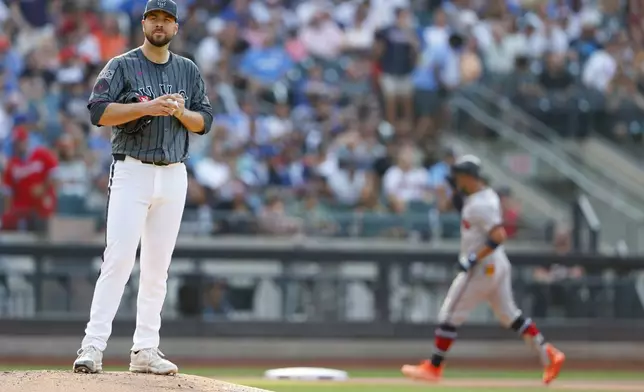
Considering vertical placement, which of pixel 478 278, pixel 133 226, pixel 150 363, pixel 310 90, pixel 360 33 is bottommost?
pixel 150 363

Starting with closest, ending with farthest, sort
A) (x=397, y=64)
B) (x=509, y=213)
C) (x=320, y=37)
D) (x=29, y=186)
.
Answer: (x=29, y=186) → (x=509, y=213) → (x=397, y=64) → (x=320, y=37)

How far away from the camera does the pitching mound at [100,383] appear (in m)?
7.38

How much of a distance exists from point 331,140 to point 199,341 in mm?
4141

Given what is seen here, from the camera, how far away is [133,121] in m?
7.90

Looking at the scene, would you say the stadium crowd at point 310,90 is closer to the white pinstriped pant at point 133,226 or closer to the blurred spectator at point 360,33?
the blurred spectator at point 360,33

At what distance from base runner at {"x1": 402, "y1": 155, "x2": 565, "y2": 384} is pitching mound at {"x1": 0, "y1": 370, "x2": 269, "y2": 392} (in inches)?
208

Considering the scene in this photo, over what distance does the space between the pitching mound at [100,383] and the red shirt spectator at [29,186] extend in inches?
341

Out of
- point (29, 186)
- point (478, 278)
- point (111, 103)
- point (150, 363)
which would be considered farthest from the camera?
point (29, 186)

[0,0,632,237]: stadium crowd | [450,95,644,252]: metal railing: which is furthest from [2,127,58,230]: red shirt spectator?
[450,95,644,252]: metal railing

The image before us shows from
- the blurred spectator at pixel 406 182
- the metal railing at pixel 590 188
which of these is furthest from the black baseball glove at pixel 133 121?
the metal railing at pixel 590 188

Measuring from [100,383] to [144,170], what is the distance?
50.4 inches

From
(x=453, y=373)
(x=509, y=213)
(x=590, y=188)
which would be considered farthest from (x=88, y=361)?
(x=590, y=188)

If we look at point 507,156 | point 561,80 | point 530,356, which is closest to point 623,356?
point 530,356

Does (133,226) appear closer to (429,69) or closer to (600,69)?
(429,69)
